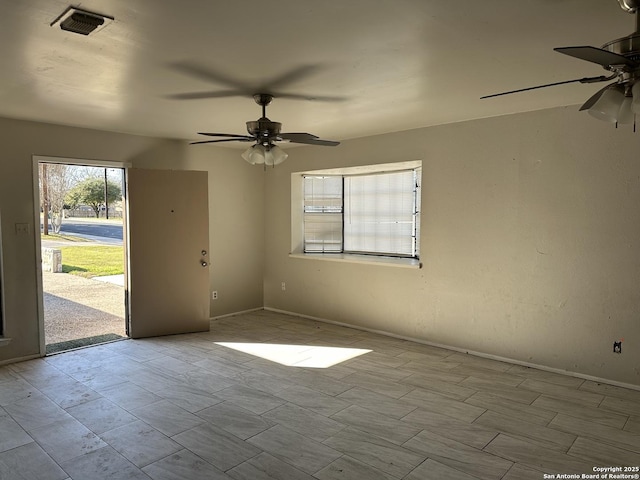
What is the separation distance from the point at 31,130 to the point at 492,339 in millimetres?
5029

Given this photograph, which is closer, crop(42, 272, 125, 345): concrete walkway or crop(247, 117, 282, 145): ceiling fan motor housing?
crop(247, 117, 282, 145): ceiling fan motor housing

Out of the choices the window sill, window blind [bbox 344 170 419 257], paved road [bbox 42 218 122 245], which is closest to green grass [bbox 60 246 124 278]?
paved road [bbox 42 218 122 245]

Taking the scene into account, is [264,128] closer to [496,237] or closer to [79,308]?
[496,237]

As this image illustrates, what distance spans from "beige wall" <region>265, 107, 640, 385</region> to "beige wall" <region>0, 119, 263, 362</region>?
1.78 metres

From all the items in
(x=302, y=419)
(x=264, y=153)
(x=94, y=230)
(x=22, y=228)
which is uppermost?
(x=264, y=153)

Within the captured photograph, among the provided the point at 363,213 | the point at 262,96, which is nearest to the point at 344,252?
the point at 363,213

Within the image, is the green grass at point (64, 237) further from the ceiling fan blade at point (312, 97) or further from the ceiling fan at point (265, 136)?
the ceiling fan blade at point (312, 97)

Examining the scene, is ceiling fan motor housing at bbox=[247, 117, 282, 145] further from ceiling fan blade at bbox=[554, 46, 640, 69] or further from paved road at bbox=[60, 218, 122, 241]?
paved road at bbox=[60, 218, 122, 241]

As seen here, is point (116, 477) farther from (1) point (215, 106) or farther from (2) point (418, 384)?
(1) point (215, 106)

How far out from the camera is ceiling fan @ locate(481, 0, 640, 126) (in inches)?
66.7

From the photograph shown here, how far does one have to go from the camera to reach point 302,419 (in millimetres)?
3004

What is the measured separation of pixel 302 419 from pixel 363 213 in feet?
11.3

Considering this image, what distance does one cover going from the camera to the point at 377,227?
5.79m

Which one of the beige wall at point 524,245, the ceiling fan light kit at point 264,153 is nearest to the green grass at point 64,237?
the beige wall at point 524,245
